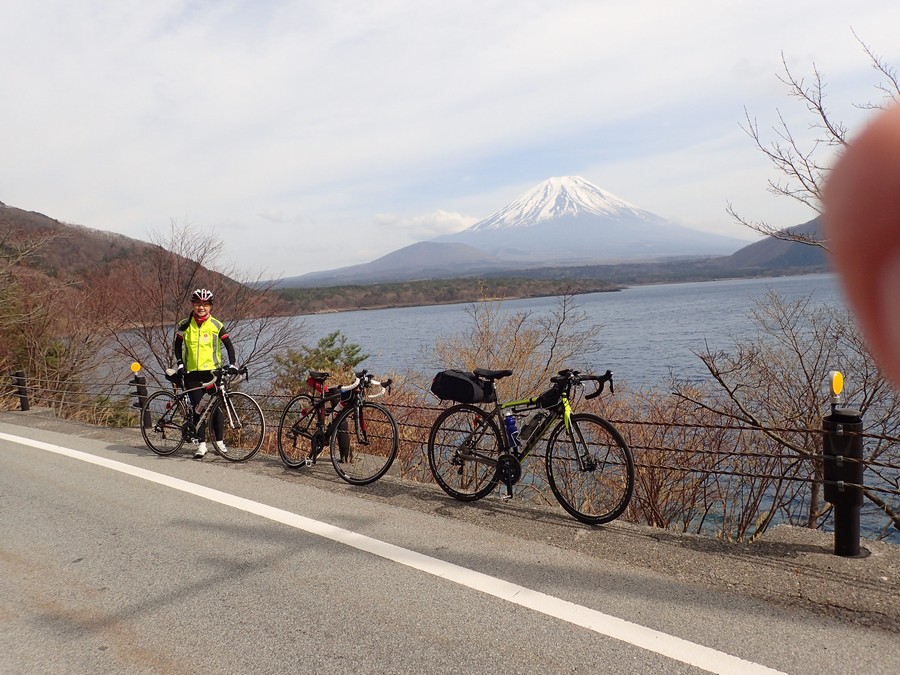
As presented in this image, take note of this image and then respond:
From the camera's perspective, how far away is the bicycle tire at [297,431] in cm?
710

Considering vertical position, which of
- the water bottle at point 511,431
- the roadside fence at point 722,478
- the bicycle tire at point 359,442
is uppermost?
the water bottle at point 511,431

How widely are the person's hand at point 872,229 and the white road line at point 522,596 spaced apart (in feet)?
8.42

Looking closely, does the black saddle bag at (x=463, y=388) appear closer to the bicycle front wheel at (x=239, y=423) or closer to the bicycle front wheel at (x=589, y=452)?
the bicycle front wheel at (x=589, y=452)

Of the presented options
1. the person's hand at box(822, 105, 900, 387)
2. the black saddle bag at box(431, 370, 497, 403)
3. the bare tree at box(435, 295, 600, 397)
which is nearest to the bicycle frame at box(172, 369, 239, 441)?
the black saddle bag at box(431, 370, 497, 403)

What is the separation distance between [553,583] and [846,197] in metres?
3.55

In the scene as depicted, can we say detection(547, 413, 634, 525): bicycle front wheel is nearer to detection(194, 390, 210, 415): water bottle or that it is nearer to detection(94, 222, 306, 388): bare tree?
detection(194, 390, 210, 415): water bottle

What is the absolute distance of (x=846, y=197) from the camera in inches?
33.1

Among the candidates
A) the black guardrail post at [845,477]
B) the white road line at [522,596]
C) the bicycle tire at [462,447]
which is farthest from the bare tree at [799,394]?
the white road line at [522,596]

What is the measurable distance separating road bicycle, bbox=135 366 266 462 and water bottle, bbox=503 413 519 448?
3.34 metres

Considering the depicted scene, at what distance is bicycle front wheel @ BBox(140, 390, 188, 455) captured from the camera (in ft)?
27.0

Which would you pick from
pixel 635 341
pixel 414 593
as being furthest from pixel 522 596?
pixel 635 341

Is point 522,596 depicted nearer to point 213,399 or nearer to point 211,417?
point 211,417

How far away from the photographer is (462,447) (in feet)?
19.3

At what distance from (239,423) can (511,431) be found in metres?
3.95
